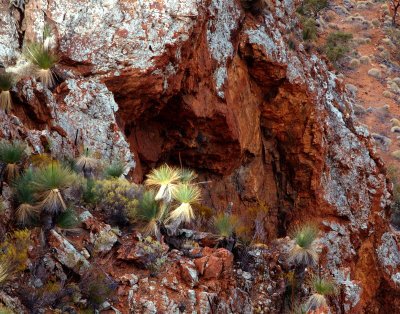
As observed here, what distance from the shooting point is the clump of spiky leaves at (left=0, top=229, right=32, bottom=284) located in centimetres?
492

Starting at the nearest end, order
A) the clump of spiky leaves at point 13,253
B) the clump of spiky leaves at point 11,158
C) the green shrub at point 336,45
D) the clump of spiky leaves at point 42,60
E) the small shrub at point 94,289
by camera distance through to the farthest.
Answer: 1. the clump of spiky leaves at point 13,253
2. the small shrub at point 94,289
3. the clump of spiky leaves at point 11,158
4. the clump of spiky leaves at point 42,60
5. the green shrub at point 336,45

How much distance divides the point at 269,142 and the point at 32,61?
8.70 meters

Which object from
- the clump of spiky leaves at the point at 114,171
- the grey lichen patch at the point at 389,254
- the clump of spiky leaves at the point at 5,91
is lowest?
the grey lichen patch at the point at 389,254

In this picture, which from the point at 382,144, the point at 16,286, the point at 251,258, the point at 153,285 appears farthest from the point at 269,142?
the point at 382,144

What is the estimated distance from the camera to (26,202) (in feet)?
19.4

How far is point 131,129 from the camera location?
11.5 meters

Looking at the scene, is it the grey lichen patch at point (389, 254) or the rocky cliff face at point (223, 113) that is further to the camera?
the grey lichen patch at point (389, 254)

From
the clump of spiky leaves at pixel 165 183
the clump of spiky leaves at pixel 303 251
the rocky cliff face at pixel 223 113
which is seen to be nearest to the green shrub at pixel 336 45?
the rocky cliff face at pixel 223 113

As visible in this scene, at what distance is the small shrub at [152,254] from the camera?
20.8 ft

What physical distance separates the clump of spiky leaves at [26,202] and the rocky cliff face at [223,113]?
1.18 m

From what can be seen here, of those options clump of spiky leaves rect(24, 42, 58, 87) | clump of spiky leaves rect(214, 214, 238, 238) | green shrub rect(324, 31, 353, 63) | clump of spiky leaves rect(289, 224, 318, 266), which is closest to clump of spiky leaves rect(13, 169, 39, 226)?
clump of spiky leaves rect(214, 214, 238, 238)

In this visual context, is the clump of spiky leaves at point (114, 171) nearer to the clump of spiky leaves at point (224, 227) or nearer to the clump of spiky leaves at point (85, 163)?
the clump of spiky leaves at point (85, 163)

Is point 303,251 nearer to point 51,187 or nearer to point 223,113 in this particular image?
point 51,187

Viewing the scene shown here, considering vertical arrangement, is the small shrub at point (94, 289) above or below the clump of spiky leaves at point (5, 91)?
below
